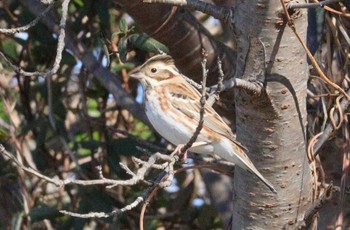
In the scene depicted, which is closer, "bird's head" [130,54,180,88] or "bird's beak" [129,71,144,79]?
"bird's head" [130,54,180,88]

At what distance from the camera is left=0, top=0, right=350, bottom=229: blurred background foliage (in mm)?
4223

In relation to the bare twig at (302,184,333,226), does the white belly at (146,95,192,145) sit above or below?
above

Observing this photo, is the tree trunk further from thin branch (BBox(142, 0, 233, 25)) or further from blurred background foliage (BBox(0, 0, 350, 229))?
blurred background foliage (BBox(0, 0, 350, 229))

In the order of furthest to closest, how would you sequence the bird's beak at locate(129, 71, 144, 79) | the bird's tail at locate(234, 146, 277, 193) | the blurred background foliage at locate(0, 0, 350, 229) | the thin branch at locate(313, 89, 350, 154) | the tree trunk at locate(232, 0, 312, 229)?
1. the blurred background foliage at locate(0, 0, 350, 229)
2. the bird's beak at locate(129, 71, 144, 79)
3. the thin branch at locate(313, 89, 350, 154)
4. the bird's tail at locate(234, 146, 277, 193)
5. the tree trunk at locate(232, 0, 312, 229)

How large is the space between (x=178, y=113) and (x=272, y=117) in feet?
1.98

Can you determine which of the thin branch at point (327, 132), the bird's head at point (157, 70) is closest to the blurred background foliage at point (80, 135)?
the thin branch at point (327, 132)

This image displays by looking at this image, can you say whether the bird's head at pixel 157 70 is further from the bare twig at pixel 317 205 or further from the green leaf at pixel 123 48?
the bare twig at pixel 317 205

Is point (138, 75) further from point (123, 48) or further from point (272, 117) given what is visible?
point (272, 117)

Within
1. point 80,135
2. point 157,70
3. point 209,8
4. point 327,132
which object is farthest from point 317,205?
point 80,135

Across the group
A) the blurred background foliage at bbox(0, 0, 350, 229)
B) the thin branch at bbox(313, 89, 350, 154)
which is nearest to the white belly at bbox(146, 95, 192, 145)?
the thin branch at bbox(313, 89, 350, 154)

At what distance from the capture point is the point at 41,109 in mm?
4645

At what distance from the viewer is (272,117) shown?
284 centimetres

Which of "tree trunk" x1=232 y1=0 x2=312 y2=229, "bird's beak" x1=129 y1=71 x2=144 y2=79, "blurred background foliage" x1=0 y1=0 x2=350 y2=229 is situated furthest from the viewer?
"blurred background foliage" x1=0 y1=0 x2=350 y2=229

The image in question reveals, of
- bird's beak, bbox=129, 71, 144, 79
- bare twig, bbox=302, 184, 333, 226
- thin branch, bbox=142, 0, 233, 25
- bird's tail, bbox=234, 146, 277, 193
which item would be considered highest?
thin branch, bbox=142, 0, 233, 25
